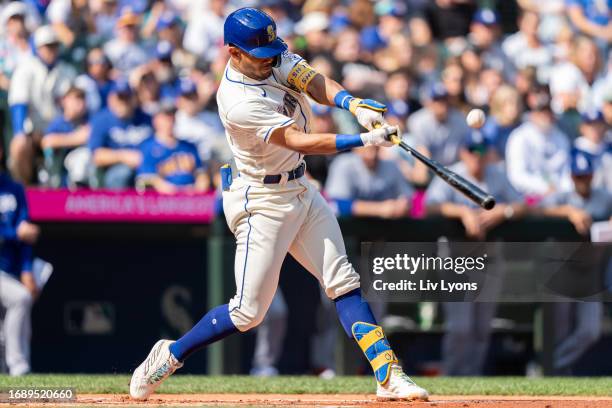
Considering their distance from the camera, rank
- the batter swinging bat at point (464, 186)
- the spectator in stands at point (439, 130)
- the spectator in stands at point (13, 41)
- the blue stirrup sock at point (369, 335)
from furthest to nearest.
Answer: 1. the spectator in stands at point (13, 41)
2. the spectator in stands at point (439, 130)
3. the blue stirrup sock at point (369, 335)
4. the batter swinging bat at point (464, 186)

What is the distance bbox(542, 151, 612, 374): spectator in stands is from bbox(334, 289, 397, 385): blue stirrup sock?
400 cm

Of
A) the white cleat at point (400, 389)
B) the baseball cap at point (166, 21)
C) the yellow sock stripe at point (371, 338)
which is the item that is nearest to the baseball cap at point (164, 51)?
the baseball cap at point (166, 21)

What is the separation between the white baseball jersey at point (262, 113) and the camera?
5688 millimetres

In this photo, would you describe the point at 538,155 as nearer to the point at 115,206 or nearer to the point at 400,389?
the point at 115,206

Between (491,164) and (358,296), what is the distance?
160 inches

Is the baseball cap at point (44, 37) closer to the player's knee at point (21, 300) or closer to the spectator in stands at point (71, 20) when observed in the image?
the spectator in stands at point (71, 20)

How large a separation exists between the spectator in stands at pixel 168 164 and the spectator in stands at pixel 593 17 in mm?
5010

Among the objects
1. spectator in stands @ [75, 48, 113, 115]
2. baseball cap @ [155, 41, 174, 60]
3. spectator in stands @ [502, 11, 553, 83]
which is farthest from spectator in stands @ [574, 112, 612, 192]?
spectator in stands @ [75, 48, 113, 115]

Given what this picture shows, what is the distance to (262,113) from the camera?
568 cm

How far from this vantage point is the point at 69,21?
11.3m

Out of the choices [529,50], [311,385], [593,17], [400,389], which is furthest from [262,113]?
[593,17]

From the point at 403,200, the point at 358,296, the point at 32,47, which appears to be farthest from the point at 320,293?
the point at 358,296

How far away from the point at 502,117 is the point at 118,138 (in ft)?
10.9

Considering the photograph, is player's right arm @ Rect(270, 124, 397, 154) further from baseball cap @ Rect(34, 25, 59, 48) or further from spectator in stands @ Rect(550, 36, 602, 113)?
spectator in stands @ Rect(550, 36, 602, 113)
